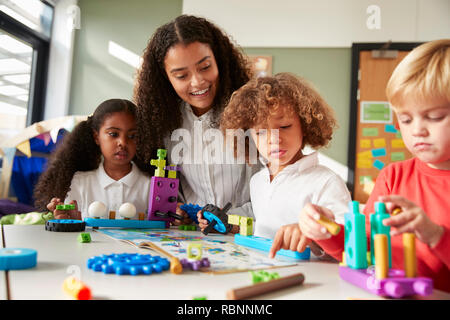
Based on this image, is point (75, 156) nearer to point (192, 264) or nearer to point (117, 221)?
point (117, 221)

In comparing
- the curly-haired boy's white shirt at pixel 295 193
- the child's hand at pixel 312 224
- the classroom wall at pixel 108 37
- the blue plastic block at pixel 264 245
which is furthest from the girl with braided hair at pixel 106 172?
the classroom wall at pixel 108 37

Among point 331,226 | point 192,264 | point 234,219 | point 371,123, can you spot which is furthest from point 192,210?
point 371,123

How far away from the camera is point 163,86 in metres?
1.45

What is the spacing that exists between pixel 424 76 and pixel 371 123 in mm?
2419

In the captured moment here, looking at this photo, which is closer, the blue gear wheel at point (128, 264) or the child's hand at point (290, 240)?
the blue gear wheel at point (128, 264)

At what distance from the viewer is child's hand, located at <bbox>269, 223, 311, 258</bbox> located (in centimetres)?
71

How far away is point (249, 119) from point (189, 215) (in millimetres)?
353

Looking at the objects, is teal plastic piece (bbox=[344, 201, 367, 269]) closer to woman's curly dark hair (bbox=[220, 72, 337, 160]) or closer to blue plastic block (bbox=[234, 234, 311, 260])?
blue plastic block (bbox=[234, 234, 311, 260])

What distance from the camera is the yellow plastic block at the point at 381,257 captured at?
49 cm

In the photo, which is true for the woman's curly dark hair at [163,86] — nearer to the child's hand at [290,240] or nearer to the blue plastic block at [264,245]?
the blue plastic block at [264,245]

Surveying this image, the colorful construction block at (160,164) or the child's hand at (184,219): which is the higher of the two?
the colorful construction block at (160,164)

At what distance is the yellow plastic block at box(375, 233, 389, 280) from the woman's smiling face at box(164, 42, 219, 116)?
883mm

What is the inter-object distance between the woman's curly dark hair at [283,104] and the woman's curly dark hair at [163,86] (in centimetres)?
22

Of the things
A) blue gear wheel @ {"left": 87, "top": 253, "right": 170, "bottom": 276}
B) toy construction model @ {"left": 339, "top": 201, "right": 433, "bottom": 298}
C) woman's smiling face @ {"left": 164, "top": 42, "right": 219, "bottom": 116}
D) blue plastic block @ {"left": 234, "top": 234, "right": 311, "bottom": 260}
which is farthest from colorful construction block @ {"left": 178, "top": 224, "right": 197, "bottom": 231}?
toy construction model @ {"left": 339, "top": 201, "right": 433, "bottom": 298}
